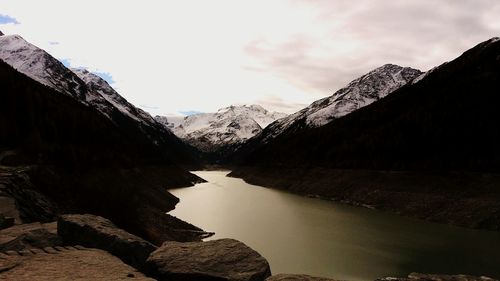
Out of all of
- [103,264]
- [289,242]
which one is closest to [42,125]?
[289,242]

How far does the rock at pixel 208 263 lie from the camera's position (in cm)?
1155

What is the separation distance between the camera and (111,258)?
12.2 metres

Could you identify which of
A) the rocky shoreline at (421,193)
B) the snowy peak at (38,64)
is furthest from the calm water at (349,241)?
the snowy peak at (38,64)

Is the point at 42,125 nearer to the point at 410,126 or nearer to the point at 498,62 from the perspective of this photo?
the point at 410,126

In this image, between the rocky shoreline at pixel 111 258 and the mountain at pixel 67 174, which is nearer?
the rocky shoreline at pixel 111 258

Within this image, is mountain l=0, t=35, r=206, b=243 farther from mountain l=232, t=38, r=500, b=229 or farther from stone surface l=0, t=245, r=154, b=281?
mountain l=232, t=38, r=500, b=229

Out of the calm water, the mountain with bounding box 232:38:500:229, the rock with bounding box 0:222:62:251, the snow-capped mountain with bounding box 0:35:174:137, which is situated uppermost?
the snow-capped mountain with bounding box 0:35:174:137

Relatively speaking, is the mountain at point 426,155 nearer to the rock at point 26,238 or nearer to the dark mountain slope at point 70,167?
the dark mountain slope at point 70,167

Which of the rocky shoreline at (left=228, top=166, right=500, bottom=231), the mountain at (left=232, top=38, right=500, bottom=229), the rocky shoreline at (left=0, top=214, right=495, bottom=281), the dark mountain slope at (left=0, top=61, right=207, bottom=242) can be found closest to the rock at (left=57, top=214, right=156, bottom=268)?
the rocky shoreline at (left=0, top=214, right=495, bottom=281)

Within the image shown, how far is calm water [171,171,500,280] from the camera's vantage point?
27656 millimetres

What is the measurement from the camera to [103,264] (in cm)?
1151

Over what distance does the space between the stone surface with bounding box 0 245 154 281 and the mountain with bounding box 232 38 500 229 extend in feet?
143

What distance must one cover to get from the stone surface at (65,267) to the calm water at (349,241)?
1487 cm

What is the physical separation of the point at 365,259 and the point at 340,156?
262ft
